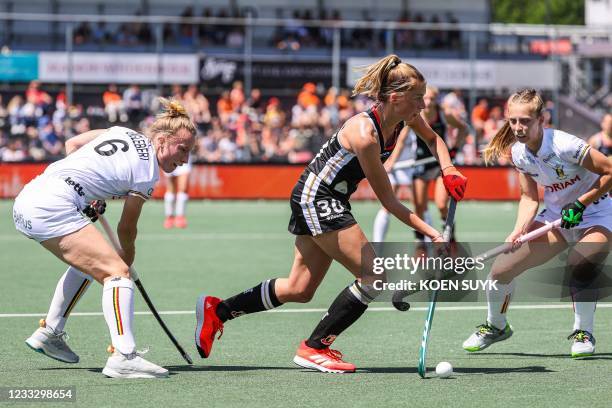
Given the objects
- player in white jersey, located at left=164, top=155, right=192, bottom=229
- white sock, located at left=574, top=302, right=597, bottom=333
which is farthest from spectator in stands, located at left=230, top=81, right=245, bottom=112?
white sock, located at left=574, top=302, right=597, bottom=333

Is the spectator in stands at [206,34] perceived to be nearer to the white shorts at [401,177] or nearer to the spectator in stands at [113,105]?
the spectator in stands at [113,105]

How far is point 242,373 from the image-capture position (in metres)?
6.47

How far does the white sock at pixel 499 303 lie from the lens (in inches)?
291

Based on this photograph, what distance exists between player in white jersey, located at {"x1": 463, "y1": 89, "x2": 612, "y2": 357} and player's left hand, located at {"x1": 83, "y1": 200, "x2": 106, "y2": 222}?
240cm

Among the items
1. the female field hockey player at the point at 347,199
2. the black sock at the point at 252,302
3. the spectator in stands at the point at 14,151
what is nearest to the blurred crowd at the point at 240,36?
the spectator in stands at the point at 14,151

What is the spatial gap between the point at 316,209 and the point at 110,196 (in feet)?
3.72

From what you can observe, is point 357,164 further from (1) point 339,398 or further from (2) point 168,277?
(2) point 168,277

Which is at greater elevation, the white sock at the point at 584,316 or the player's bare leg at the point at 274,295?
the player's bare leg at the point at 274,295

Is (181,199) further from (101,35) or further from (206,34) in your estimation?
(101,35)

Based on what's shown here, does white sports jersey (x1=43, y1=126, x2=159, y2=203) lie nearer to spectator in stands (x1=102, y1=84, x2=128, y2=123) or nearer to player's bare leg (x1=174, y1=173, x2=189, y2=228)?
player's bare leg (x1=174, y1=173, x2=189, y2=228)

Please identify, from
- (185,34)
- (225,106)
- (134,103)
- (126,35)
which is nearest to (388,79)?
(134,103)

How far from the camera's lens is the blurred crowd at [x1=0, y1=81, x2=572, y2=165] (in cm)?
2266

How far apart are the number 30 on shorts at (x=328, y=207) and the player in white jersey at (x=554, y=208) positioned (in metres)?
1.25

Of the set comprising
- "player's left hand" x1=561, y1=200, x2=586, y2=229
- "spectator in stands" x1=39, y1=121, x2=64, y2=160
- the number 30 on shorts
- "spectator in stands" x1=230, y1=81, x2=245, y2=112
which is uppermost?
the number 30 on shorts
